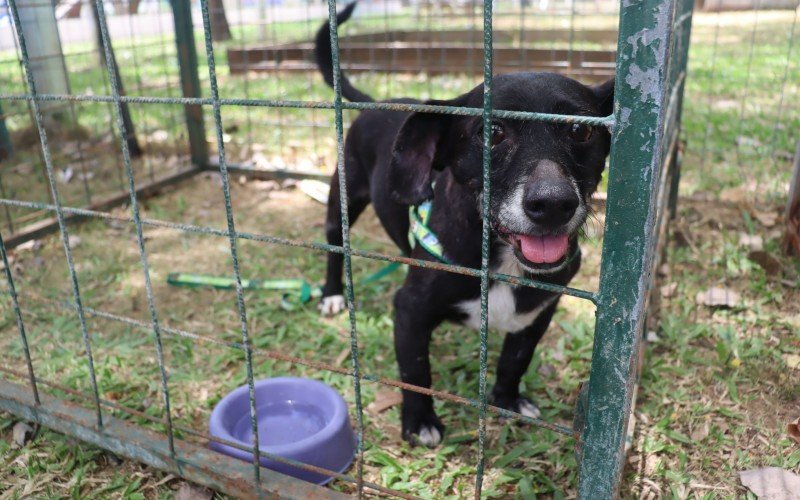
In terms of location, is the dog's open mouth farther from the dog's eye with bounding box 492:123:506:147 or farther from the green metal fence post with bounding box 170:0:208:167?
the green metal fence post with bounding box 170:0:208:167

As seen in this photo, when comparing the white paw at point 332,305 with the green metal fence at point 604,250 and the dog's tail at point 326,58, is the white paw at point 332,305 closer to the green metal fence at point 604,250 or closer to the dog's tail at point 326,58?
the dog's tail at point 326,58

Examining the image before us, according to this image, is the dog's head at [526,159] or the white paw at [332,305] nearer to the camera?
the dog's head at [526,159]

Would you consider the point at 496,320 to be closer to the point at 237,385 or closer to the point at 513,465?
the point at 513,465

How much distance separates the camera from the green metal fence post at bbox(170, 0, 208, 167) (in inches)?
→ 193

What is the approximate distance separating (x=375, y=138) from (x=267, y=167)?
2.64 meters

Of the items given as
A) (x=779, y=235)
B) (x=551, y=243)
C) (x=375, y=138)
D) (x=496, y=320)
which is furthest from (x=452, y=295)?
(x=779, y=235)

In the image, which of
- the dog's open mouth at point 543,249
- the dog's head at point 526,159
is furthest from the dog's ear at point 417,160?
the dog's open mouth at point 543,249

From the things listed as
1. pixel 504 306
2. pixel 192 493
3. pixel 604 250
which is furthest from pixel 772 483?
pixel 192 493

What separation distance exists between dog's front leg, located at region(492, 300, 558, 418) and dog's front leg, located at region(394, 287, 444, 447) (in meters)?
0.32

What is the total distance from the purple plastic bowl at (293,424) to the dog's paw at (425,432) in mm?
209

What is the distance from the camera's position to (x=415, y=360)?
7.43 feet

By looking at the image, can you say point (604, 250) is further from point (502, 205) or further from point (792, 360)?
point (792, 360)

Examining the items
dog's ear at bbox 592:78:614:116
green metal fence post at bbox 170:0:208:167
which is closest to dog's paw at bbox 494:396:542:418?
dog's ear at bbox 592:78:614:116

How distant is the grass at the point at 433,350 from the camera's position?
2.12m
